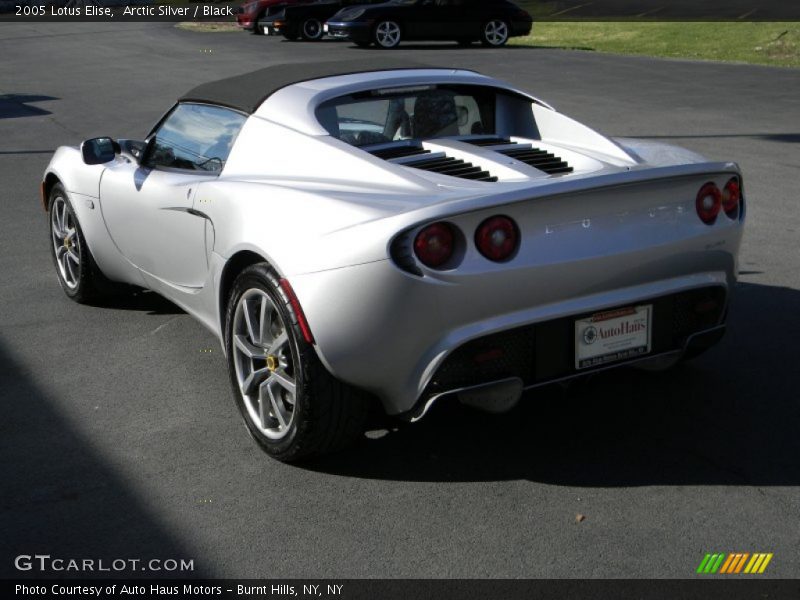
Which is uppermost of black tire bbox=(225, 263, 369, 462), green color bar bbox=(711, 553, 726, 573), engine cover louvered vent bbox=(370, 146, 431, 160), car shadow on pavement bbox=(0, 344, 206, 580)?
engine cover louvered vent bbox=(370, 146, 431, 160)

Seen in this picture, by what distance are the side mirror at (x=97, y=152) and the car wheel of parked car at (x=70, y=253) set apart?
0.61m

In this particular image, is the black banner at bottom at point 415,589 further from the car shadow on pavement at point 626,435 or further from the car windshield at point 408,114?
the car windshield at point 408,114

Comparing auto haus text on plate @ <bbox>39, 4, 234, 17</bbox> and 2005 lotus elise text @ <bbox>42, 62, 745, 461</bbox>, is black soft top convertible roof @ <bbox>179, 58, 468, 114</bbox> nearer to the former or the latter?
2005 lotus elise text @ <bbox>42, 62, 745, 461</bbox>

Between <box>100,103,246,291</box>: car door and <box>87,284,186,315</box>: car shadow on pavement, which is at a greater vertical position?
<box>100,103,246,291</box>: car door

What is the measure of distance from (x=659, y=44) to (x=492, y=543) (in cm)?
Result: 2323

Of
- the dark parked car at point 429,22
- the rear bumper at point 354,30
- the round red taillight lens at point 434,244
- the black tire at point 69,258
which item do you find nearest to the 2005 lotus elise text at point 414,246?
the round red taillight lens at point 434,244

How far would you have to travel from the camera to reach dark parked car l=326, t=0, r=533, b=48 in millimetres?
26062

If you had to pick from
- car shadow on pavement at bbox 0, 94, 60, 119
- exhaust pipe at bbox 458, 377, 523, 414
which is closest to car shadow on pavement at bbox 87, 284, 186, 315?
exhaust pipe at bbox 458, 377, 523, 414

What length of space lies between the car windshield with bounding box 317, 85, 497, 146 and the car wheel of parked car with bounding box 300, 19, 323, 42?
24208 millimetres

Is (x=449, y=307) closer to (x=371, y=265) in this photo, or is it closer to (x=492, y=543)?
(x=371, y=265)

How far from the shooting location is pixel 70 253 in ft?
21.3

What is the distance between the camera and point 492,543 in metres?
3.68

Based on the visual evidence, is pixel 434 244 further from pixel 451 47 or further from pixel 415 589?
pixel 451 47

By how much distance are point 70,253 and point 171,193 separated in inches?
64.1
